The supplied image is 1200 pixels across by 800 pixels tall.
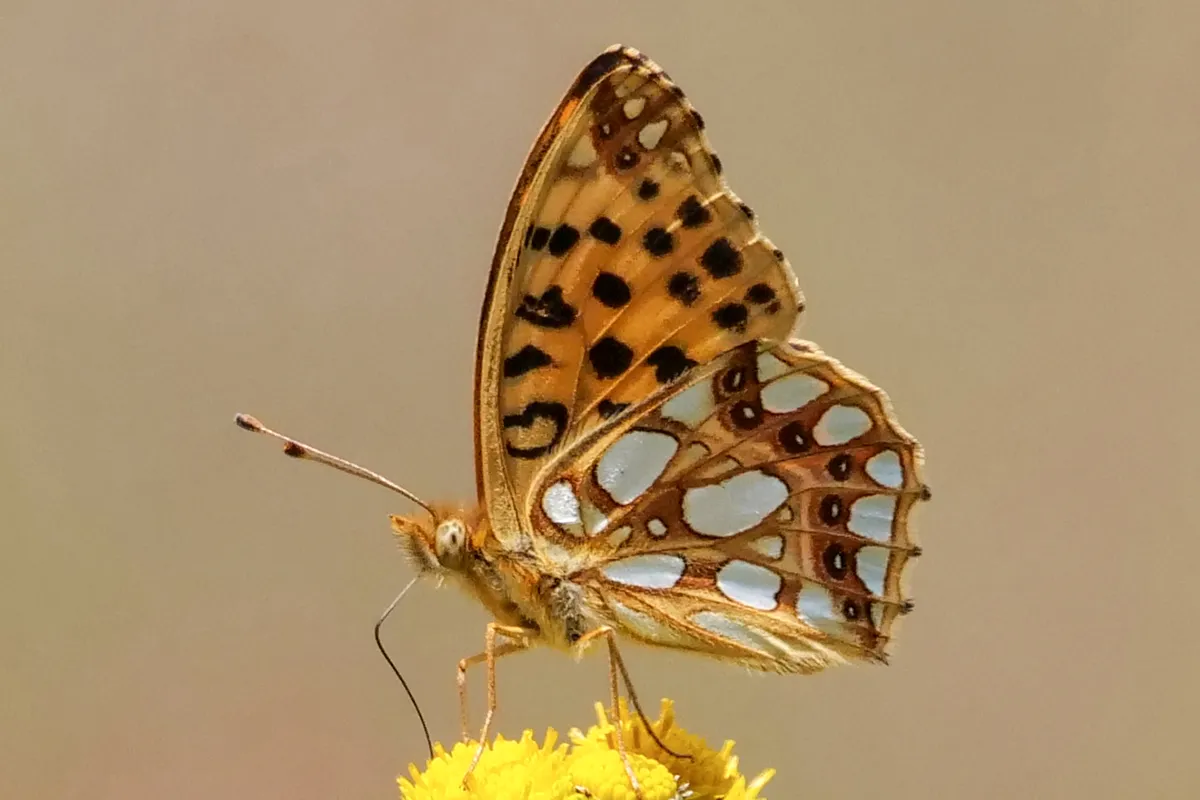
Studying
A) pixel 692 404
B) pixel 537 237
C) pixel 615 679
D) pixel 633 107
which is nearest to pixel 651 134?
pixel 633 107

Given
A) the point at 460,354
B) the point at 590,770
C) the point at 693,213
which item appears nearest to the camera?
the point at 590,770

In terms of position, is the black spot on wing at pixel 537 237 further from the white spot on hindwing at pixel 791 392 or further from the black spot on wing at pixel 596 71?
the white spot on hindwing at pixel 791 392

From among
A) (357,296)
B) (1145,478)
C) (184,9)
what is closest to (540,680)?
(357,296)

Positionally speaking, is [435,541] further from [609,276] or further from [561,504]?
[609,276]

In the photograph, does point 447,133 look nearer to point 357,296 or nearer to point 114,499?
point 357,296

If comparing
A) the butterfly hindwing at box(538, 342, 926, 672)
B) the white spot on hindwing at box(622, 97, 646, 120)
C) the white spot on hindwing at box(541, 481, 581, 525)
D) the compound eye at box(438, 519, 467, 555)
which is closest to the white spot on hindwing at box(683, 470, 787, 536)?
the butterfly hindwing at box(538, 342, 926, 672)
